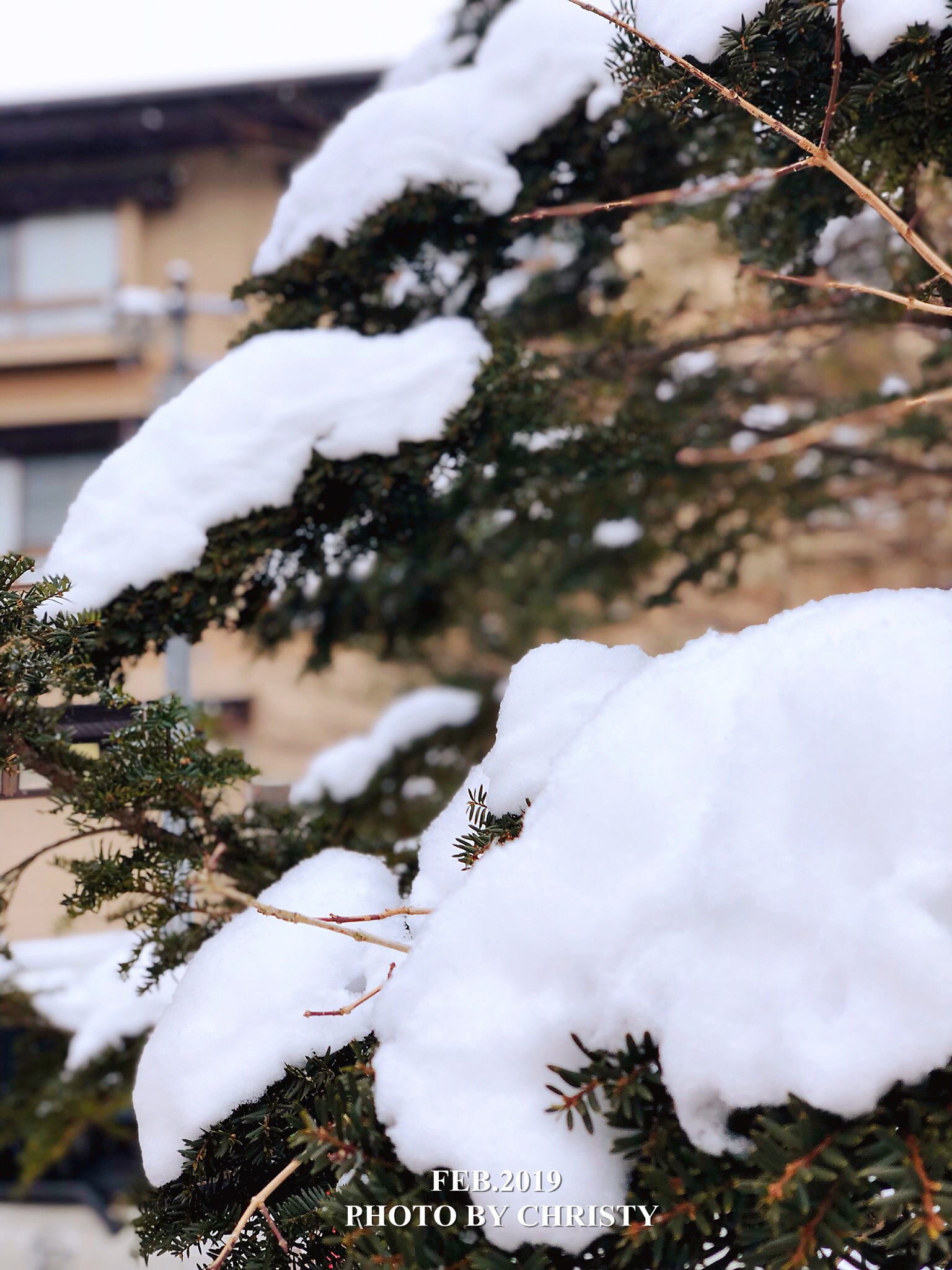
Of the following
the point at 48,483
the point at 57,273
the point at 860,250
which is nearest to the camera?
the point at 860,250

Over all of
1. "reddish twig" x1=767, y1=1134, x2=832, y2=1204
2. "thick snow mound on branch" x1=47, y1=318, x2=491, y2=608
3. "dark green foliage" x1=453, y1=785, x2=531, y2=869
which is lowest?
"reddish twig" x1=767, y1=1134, x2=832, y2=1204

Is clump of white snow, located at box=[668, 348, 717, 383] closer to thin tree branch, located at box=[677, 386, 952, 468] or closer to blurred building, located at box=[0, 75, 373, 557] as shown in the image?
thin tree branch, located at box=[677, 386, 952, 468]

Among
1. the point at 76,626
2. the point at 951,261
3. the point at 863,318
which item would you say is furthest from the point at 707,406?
the point at 76,626

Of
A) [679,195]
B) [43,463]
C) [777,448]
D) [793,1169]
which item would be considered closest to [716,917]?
[793,1169]

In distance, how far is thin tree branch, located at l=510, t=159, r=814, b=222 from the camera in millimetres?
1438

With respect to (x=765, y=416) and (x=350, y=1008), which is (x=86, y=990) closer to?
Result: (x=350, y=1008)

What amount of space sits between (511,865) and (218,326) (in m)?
8.60

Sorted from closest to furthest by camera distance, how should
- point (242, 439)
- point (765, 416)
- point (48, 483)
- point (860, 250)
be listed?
point (242, 439) → point (860, 250) → point (765, 416) → point (48, 483)

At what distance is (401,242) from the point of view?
2.23 meters

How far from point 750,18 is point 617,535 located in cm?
241

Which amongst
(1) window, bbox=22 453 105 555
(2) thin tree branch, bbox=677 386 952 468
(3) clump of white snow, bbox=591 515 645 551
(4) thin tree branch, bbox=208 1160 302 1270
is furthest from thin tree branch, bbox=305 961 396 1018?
(1) window, bbox=22 453 105 555

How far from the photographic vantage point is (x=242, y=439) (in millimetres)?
1795

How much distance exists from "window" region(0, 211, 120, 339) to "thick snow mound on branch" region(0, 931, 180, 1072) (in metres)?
6.50

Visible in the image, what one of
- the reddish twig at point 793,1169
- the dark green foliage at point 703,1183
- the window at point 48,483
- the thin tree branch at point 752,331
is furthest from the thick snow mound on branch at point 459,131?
the window at point 48,483
